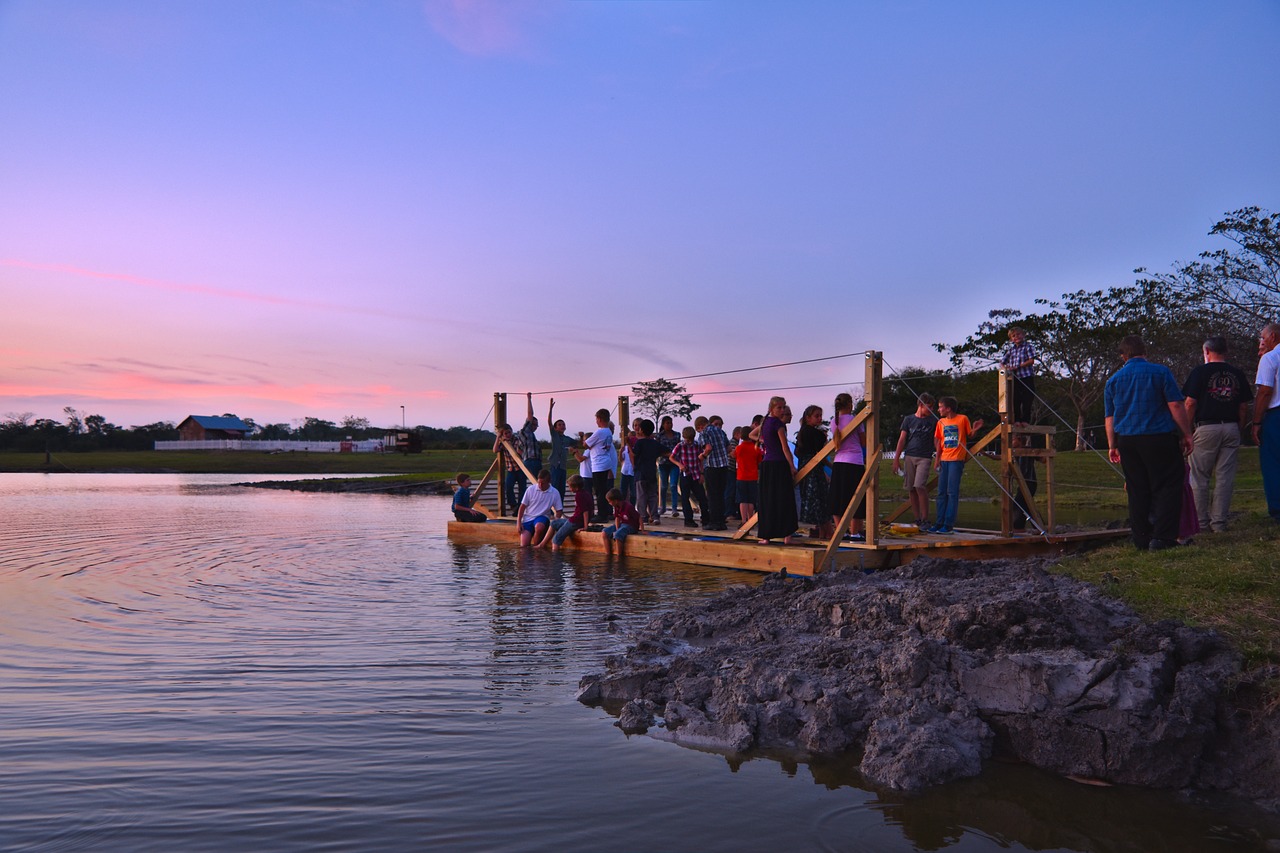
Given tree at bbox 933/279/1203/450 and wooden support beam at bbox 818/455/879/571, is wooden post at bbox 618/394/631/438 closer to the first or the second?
wooden support beam at bbox 818/455/879/571

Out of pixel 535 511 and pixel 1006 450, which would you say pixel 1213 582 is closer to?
pixel 1006 450

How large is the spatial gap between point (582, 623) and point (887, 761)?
13.3ft

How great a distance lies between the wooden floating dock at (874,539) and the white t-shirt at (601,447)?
1511mm

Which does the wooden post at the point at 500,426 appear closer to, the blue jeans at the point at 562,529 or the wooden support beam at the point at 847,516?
the blue jeans at the point at 562,529

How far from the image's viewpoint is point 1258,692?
14.1ft

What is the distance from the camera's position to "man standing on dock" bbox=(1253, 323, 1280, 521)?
24.8 feet

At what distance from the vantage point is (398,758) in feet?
14.7

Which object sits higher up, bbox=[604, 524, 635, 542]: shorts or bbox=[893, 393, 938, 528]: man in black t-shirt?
bbox=[893, 393, 938, 528]: man in black t-shirt

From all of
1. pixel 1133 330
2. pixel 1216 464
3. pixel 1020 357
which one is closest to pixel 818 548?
pixel 1216 464

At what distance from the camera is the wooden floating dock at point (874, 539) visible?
1016 centimetres

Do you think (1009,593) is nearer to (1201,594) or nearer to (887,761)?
(1201,594)

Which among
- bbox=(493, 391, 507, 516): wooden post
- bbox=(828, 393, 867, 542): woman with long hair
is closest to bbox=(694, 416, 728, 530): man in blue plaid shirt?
bbox=(828, 393, 867, 542): woman with long hair

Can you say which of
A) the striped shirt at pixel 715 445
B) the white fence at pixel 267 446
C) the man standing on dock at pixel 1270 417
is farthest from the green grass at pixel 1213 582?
the white fence at pixel 267 446

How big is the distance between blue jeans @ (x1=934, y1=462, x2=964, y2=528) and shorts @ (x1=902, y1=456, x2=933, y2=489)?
21cm
